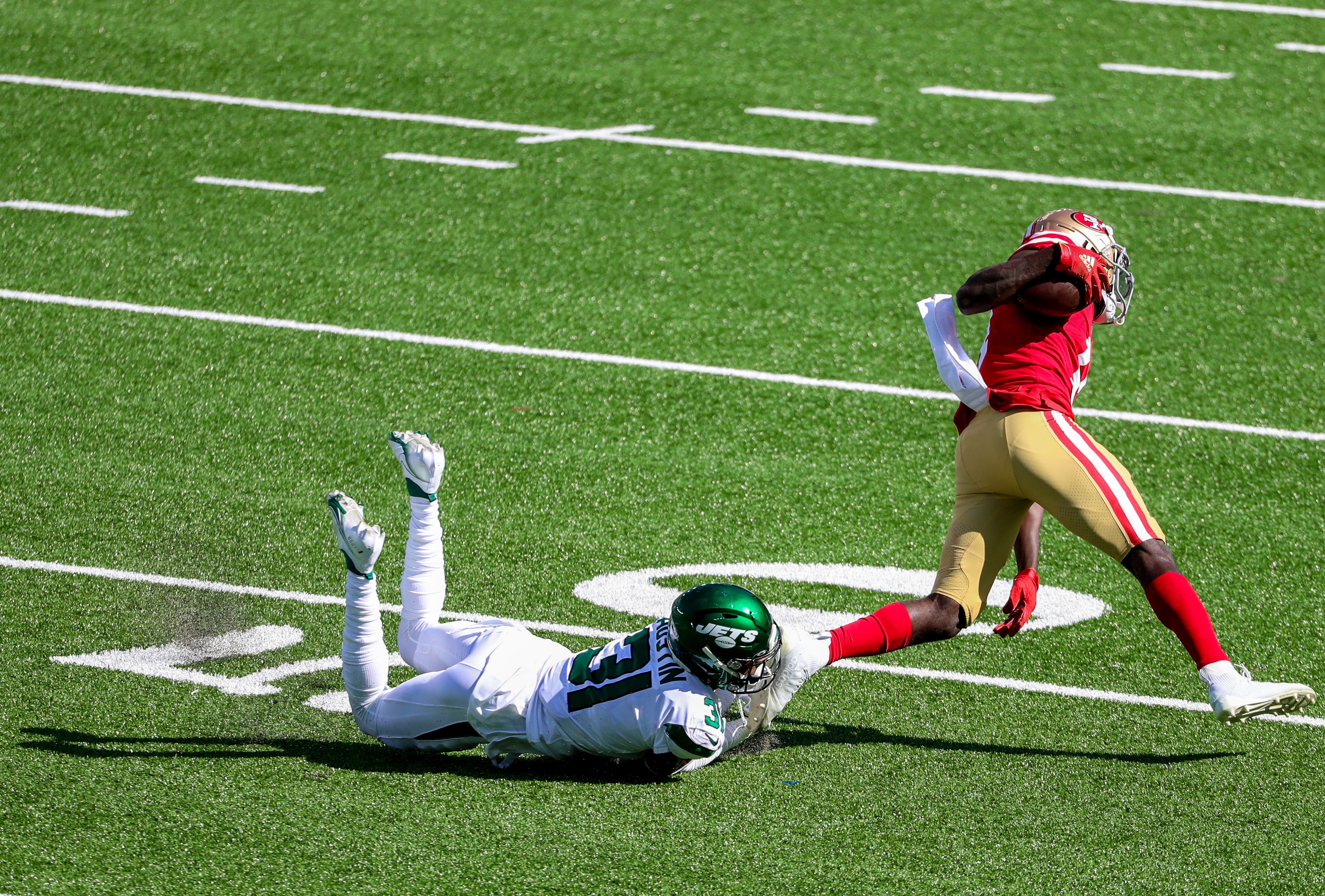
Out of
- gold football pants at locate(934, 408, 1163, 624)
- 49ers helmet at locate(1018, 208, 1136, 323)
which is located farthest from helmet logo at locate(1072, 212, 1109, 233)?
gold football pants at locate(934, 408, 1163, 624)

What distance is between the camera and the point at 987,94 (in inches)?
437

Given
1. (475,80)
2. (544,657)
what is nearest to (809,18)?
(475,80)

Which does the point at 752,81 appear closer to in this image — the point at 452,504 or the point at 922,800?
the point at 452,504

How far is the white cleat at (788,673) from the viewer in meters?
4.79

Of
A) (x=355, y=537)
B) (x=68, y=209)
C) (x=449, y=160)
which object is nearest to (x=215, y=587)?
(x=355, y=537)

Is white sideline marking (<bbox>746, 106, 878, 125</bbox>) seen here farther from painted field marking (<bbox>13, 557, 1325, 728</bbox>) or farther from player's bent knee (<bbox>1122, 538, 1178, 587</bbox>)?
player's bent knee (<bbox>1122, 538, 1178, 587</bbox>)

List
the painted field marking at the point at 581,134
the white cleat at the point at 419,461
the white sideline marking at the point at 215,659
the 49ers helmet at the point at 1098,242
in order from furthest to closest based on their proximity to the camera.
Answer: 1. the painted field marking at the point at 581,134
2. the white sideline marking at the point at 215,659
3. the 49ers helmet at the point at 1098,242
4. the white cleat at the point at 419,461

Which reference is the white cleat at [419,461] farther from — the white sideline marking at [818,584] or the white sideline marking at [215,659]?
the white sideline marking at [818,584]

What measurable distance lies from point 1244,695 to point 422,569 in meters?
2.52

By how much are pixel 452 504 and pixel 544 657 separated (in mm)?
2148

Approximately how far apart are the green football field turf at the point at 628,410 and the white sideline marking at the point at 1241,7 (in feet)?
0.37

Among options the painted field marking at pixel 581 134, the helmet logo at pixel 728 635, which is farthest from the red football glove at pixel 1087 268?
the painted field marking at pixel 581 134

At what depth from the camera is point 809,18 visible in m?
12.1

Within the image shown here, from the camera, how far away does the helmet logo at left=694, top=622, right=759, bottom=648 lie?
445cm
